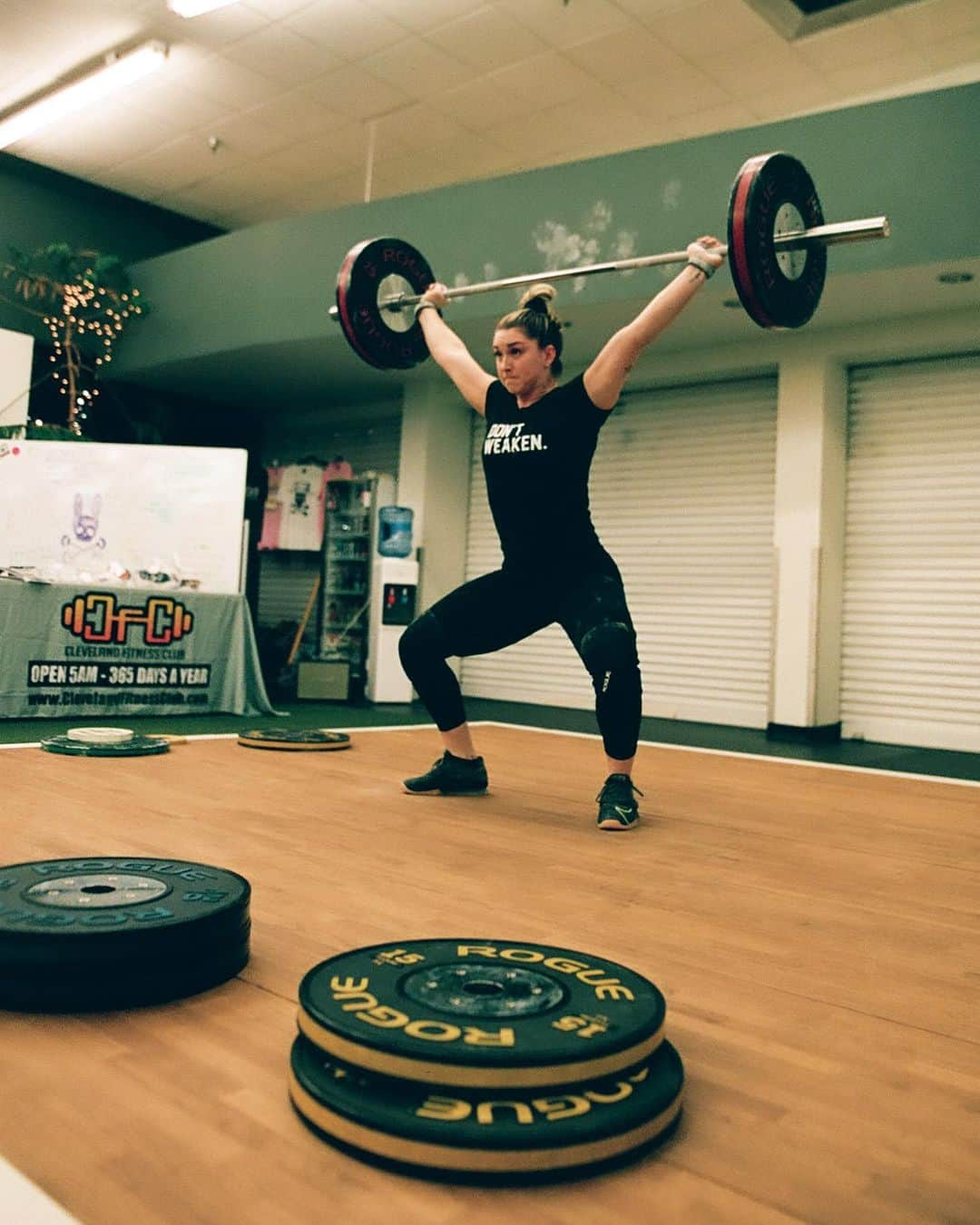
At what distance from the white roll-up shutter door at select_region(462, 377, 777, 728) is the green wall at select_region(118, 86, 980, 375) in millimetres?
1653

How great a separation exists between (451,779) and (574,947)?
4.57ft

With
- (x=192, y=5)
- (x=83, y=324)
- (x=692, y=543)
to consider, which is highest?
(x=192, y=5)

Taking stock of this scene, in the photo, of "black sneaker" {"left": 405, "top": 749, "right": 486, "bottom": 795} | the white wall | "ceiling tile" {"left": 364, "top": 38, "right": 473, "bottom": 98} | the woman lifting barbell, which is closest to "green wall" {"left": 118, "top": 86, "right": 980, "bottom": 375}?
→ the white wall

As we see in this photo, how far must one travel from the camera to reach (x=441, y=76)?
6.31 m

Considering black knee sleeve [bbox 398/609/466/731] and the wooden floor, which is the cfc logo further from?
black knee sleeve [bbox 398/609/466/731]

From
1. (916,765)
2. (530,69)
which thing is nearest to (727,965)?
(916,765)

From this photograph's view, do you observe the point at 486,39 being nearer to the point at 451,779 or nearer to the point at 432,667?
the point at 432,667

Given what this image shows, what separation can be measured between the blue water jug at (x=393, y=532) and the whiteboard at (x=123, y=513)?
1.72 meters

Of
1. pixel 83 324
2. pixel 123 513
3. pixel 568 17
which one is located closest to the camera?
pixel 123 513

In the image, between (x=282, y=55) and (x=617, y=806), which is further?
(x=282, y=55)

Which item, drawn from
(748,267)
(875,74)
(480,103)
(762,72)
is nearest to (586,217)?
(762,72)

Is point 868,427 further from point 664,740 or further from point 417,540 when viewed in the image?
point 417,540

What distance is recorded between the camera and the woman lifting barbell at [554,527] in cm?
244

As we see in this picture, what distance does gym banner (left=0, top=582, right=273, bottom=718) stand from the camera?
4469mm
